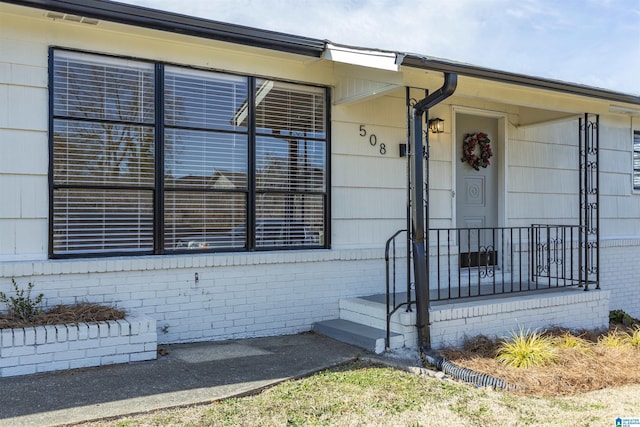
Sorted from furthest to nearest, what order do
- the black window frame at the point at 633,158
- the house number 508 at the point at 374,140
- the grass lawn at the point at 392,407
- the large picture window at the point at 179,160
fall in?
the black window frame at the point at 633,158 → the house number 508 at the point at 374,140 → the large picture window at the point at 179,160 → the grass lawn at the point at 392,407

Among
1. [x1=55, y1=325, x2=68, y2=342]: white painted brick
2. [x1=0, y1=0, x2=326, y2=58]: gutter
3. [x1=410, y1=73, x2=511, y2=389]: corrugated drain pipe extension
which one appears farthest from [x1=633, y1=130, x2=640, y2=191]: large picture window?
[x1=55, y1=325, x2=68, y2=342]: white painted brick

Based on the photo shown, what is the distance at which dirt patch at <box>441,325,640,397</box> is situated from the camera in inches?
180

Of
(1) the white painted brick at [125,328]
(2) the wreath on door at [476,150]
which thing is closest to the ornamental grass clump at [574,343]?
(2) the wreath on door at [476,150]

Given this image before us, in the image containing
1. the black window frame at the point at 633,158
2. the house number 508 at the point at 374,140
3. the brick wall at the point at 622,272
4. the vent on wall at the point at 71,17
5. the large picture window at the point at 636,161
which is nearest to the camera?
the vent on wall at the point at 71,17

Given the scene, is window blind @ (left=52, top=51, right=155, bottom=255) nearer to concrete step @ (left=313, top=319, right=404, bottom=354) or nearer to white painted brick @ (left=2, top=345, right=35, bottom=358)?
white painted brick @ (left=2, top=345, right=35, bottom=358)

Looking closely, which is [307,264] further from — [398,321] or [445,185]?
[445,185]

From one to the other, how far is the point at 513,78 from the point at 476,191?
7.55ft

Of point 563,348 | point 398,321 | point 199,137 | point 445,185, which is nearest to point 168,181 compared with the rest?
point 199,137

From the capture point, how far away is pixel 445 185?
723 centimetres

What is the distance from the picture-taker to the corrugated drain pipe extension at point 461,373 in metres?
4.49

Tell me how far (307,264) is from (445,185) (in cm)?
221

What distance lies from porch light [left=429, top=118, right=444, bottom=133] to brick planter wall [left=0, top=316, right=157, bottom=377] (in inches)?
163

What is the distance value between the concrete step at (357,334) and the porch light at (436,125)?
2.65 metres

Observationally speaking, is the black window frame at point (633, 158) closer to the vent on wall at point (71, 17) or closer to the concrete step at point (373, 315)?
the concrete step at point (373, 315)
